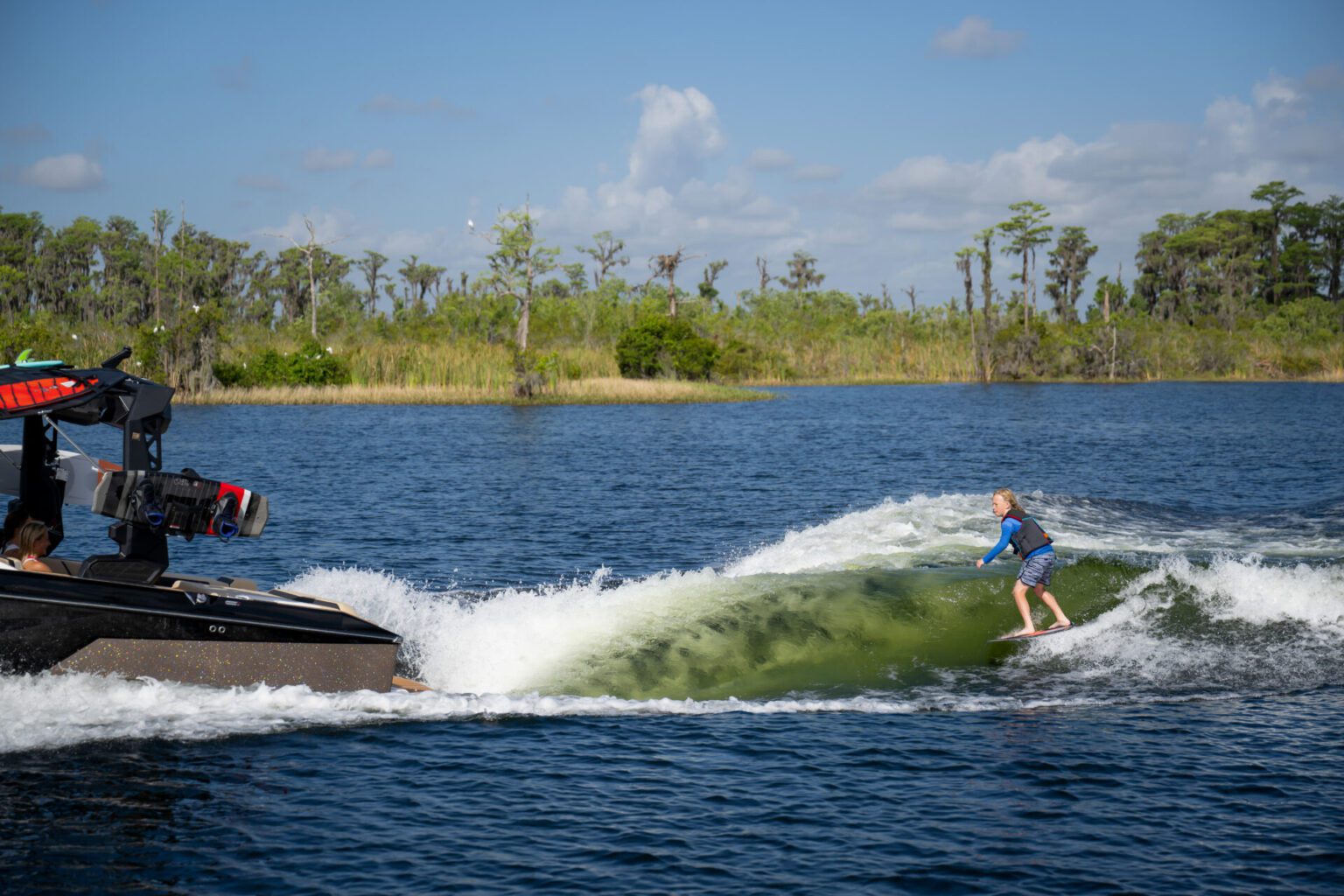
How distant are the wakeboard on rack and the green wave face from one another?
160 inches

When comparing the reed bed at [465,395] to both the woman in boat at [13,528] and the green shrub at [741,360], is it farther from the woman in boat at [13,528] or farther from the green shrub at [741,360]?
the woman in boat at [13,528]

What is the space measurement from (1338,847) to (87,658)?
10765 millimetres

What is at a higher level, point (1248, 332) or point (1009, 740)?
point (1248, 332)

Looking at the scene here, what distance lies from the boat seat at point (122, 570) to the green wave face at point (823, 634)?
14.4 feet

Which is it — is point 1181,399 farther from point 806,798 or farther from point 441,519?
point 806,798

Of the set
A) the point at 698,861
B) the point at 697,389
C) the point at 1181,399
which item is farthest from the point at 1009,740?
the point at 1181,399

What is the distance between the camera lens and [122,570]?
12.0m

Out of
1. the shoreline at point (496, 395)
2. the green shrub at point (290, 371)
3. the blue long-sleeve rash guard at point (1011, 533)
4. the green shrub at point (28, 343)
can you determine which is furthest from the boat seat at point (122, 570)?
the green shrub at point (290, 371)

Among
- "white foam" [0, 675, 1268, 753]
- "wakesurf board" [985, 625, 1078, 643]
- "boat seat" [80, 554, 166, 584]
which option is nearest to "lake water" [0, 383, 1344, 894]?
"white foam" [0, 675, 1268, 753]

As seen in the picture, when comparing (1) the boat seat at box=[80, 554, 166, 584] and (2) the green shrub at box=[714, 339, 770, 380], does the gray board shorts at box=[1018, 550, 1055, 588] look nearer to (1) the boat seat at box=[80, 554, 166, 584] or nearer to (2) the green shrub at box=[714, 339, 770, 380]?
(1) the boat seat at box=[80, 554, 166, 584]

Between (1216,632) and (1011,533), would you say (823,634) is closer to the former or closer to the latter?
(1011,533)

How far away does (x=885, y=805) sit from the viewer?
1090 centimetres

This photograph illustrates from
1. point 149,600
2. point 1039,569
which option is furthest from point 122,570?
point 1039,569

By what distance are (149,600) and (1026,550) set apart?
33.0 ft
